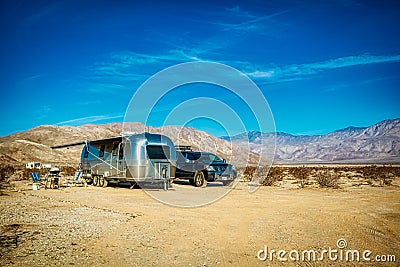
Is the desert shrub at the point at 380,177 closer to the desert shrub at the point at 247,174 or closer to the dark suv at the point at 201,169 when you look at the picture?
the desert shrub at the point at 247,174

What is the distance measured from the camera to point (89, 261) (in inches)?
216

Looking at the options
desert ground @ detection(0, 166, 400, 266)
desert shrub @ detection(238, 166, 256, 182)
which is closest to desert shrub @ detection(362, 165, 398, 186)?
desert shrub @ detection(238, 166, 256, 182)

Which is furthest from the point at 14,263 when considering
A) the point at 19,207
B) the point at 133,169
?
the point at 133,169

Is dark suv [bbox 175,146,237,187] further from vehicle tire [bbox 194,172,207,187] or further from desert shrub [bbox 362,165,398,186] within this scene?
desert shrub [bbox 362,165,398,186]

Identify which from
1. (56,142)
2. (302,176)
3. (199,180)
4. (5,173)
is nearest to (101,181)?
(199,180)

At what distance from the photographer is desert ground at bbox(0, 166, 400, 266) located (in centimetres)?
572

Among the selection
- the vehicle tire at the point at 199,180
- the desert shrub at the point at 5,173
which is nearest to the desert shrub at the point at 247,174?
the vehicle tire at the point at 199,180

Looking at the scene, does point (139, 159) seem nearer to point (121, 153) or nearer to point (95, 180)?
point (121, 153)

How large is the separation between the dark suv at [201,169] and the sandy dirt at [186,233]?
26.6 ft

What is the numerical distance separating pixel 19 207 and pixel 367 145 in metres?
192

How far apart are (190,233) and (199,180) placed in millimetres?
12194

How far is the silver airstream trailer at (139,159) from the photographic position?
56.1 ft

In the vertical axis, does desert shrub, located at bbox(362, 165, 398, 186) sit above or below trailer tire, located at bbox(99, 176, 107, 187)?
above

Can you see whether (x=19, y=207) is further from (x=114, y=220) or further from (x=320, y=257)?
(x=320, y=257)
